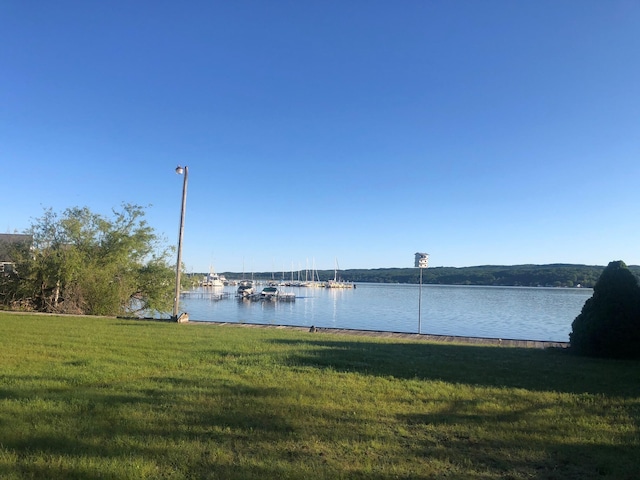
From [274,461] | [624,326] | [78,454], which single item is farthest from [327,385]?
[624,326]

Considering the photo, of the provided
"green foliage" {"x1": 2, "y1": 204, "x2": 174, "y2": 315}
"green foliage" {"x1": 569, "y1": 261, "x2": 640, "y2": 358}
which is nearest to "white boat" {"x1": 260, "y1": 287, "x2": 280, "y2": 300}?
"green foliage" {"x1": 2, "y1": 204, "x2": 174, "y2": 315}

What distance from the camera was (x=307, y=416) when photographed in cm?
468

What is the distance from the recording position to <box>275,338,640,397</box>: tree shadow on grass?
672 centimetres

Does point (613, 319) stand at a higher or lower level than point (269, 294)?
higher

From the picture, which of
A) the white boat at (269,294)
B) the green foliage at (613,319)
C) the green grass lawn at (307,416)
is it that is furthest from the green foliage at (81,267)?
the white boat at (269,294)

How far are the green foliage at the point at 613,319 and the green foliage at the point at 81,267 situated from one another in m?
20.6

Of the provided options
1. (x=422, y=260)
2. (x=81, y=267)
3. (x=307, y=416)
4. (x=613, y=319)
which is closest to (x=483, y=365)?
(x=613, y=319)

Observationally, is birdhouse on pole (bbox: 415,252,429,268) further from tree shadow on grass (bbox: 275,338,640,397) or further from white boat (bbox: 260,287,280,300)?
white boat (bbox: 260,287,280,300)

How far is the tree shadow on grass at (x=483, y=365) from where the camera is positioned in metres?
6.72

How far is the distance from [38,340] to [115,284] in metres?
14.1

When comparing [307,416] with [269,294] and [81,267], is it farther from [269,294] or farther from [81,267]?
[269,294]

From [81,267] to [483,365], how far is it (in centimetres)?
1980

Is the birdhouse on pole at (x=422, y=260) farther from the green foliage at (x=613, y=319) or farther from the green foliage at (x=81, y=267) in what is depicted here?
the green foliage at (x=81, y=267)

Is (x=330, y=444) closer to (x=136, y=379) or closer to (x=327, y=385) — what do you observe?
(x=327, y=385)
